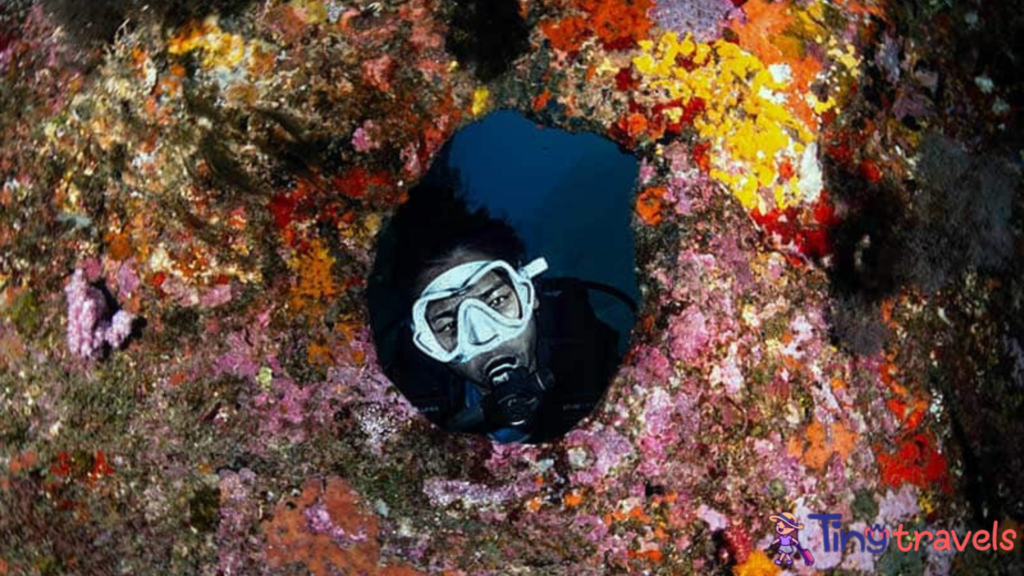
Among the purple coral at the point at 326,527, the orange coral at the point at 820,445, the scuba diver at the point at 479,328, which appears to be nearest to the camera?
the orange coral at the point at 820,445

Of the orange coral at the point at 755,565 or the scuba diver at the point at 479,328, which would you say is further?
the scuba diver at the point at 479,328

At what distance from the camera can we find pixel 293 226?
293 cm

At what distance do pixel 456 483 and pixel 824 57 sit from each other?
2036mm

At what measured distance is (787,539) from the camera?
272 cm

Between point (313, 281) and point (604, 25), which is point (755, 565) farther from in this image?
point (604, 25)

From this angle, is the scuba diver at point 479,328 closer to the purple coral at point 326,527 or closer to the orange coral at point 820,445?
the purple coral at point 326,527

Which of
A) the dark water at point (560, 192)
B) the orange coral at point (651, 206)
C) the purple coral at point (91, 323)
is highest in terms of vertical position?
the orange coral at point (651, 206)

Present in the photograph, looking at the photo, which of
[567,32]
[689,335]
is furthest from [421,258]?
[689,335]

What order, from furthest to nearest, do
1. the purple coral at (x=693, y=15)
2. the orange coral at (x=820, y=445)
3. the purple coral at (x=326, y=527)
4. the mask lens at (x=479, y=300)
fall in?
the mask lens at (x=479, y=300)
the purple coral at (x=693, y=15)
the purple coral at (x=326, y=527)
the orange coral at (x=820, y=445)

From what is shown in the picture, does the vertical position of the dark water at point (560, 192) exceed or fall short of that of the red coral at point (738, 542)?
it falls short

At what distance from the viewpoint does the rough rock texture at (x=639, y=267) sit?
2.74 meters

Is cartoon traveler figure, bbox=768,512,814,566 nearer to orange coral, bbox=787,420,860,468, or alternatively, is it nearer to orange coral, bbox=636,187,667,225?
orange coral, bbox=787,420,860,468

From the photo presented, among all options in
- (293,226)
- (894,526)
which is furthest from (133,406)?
(894,526)

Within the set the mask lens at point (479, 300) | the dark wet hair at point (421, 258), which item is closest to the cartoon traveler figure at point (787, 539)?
the mask lens at point (479, 300)
